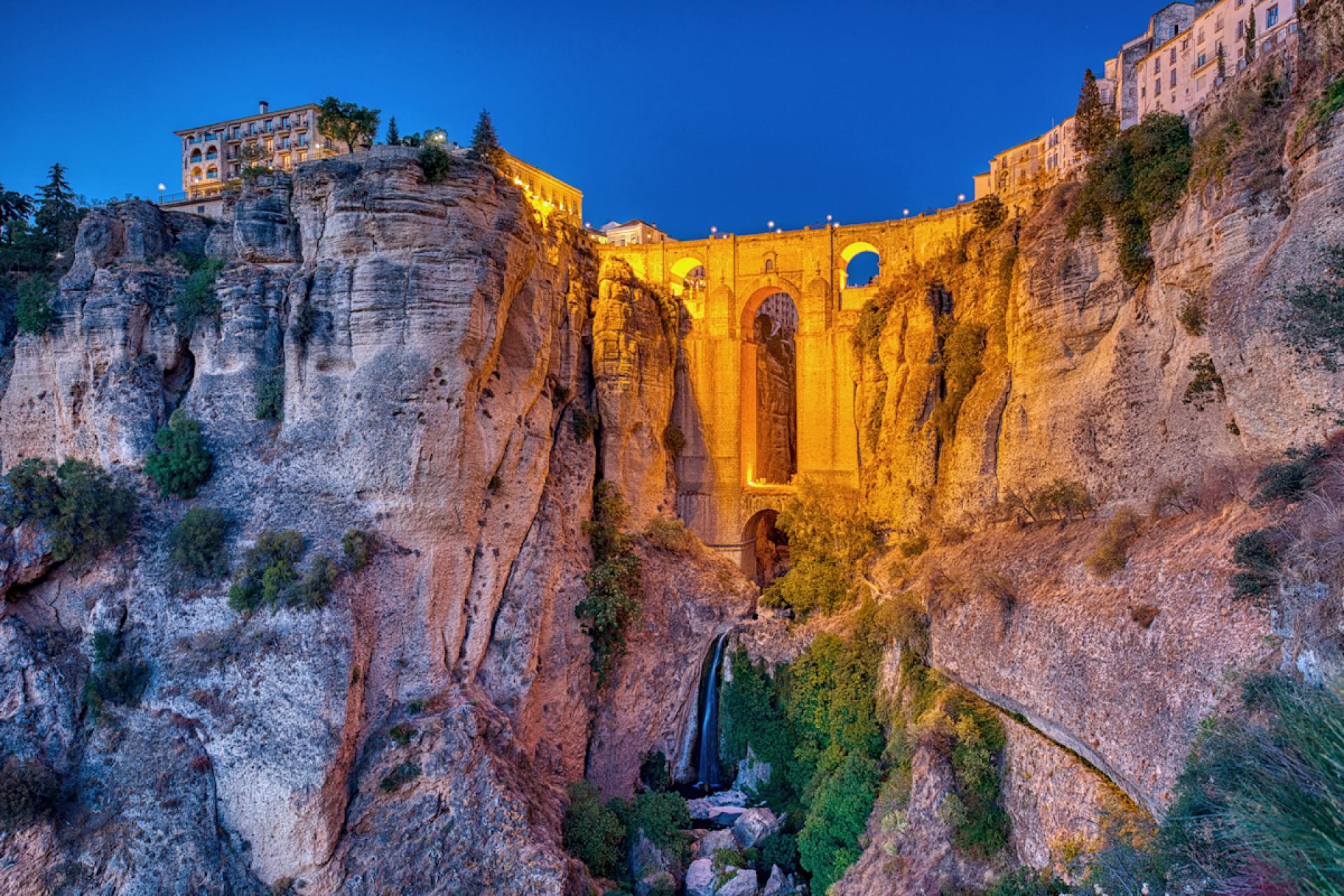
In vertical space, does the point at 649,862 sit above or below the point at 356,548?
below

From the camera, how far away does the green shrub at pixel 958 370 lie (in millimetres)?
25500

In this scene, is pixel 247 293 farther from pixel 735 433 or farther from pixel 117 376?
pixel 735 433

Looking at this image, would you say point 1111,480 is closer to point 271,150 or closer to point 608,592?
point 608,592

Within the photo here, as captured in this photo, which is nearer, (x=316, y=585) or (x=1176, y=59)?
(x=316, y=585)

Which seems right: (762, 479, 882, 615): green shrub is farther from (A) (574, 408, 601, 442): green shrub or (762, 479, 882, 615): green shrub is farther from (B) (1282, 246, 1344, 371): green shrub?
(B) (1282, 246, 1344, 371): green shrub

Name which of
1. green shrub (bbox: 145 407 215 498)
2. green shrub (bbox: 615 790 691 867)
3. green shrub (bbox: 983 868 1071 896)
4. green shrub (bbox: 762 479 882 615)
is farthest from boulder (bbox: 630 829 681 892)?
green shrub (bbox: 145 407 215 498)

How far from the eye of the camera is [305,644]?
18.5m

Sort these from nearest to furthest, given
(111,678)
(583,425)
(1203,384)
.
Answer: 1. (1203,384)
2. (111,678)
3. (583,425)

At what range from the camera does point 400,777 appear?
18.5 meters

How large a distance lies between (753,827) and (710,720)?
17.0 feet

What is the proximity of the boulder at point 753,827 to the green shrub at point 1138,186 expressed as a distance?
17364 millimetres

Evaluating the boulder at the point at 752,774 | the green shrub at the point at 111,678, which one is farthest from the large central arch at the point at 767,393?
the green shrub at the point at 111,678

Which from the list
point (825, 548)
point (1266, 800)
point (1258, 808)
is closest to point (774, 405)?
point (825, 548)

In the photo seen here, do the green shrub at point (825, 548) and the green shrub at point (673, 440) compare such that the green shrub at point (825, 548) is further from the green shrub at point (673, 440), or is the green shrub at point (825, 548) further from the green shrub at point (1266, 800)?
the green shrub at point (1266, 800)
